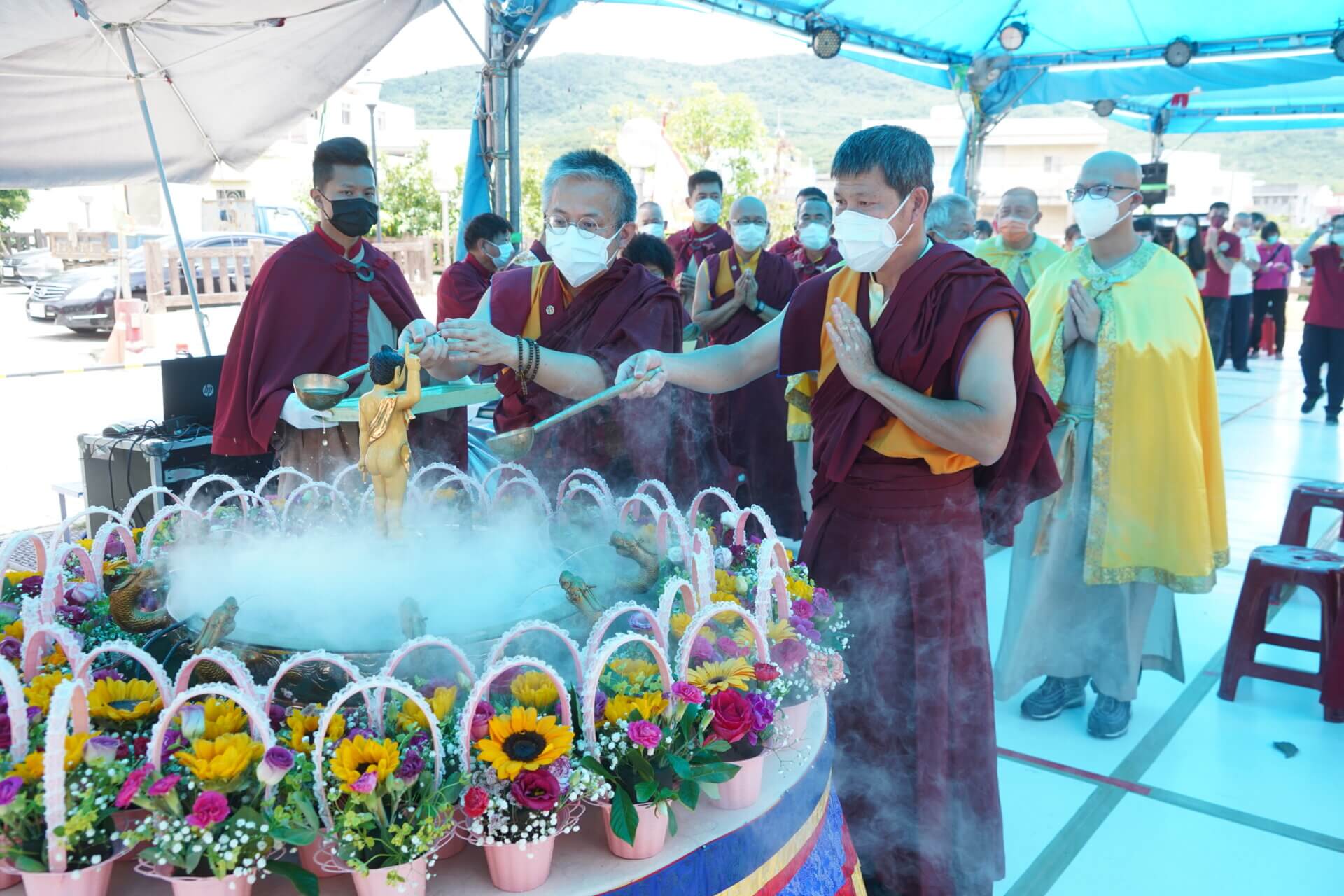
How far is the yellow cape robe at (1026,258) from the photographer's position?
499 cm

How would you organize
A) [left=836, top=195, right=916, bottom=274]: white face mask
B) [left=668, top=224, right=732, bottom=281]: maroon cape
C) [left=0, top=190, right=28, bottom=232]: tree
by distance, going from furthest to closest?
[left=0, top=190, right=28, bottom=232]: tree, [left=668, top=224, right=732, bottom=281]: maroon cape, [left=836, top=195, right=916, bottom=274]: white face mask

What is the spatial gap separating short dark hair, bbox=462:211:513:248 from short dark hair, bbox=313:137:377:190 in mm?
2573

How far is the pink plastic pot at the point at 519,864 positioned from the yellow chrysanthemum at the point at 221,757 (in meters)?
0.35

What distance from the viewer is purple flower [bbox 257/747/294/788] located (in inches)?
51.1

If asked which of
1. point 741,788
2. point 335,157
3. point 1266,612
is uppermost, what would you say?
point 335,157

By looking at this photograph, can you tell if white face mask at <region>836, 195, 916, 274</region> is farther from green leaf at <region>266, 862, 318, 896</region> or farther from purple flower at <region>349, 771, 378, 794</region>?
green leaf at <region>266, 862, 318, 896</region>

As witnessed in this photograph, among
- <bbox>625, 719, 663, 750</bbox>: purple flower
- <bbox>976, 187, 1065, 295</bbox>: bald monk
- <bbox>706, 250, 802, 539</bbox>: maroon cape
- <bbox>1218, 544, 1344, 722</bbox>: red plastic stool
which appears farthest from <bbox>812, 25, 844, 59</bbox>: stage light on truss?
<bbox>625, 719, 663, 750</bbox>: purple flower

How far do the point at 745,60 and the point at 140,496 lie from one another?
162009 mm

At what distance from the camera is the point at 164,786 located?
4.11 feet

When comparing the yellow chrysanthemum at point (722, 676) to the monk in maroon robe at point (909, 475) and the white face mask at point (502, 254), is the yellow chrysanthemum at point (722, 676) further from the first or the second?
the white face mask at point (502, 254)

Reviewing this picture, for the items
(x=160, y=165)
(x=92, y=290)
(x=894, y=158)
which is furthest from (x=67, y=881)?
(x=92, y=290)

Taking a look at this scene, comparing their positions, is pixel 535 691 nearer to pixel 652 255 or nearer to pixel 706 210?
pixel 652 255

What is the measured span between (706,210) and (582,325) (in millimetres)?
4063

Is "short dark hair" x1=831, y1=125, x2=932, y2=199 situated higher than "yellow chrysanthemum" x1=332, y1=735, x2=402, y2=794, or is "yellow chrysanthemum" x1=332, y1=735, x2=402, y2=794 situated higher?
"short dark hair" x1=831, y1=125, x2=932, y2=199
